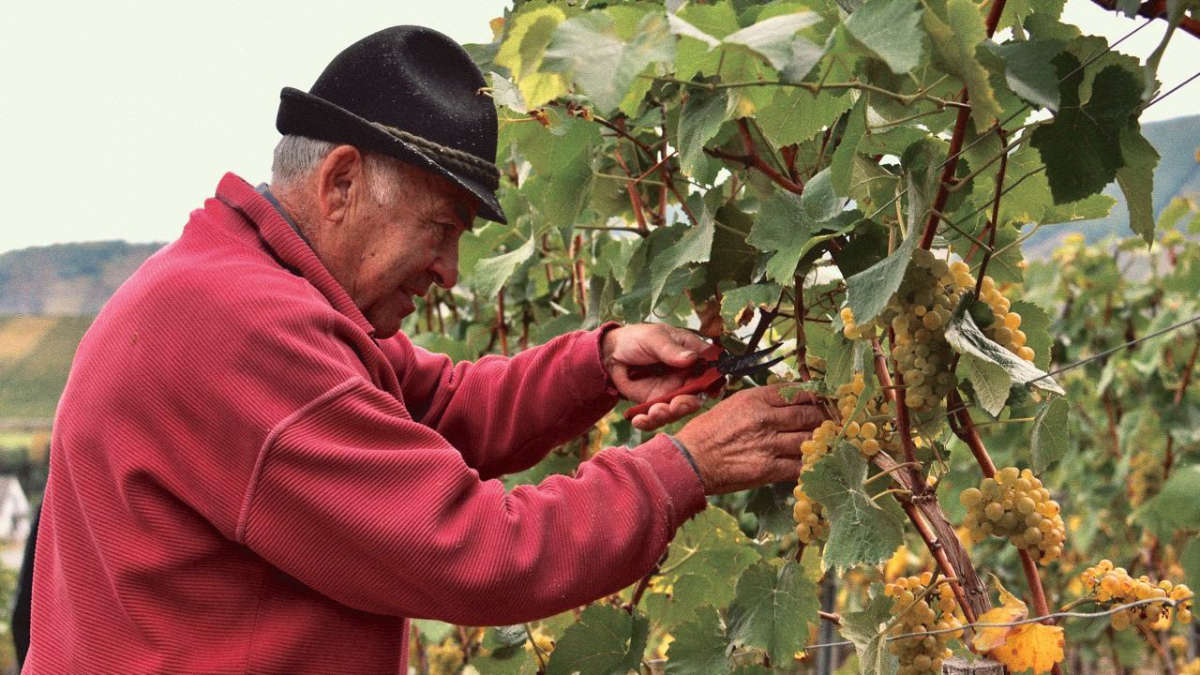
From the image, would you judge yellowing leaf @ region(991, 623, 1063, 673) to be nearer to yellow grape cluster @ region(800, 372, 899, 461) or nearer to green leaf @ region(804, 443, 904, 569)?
green leaf @ region(804, 443, 904, 569)

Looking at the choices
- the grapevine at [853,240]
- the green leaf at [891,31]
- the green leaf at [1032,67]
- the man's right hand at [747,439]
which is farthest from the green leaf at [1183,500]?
the green leaf at [891,31]

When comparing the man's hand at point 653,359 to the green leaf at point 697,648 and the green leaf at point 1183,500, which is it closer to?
the green leaf at point 697,648

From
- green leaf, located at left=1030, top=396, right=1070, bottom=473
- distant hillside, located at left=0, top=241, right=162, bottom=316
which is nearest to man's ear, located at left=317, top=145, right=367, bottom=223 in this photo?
green leaf, located at left=1030, top=396, right=1070, bottom=473

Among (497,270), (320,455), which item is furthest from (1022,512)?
(497,270)

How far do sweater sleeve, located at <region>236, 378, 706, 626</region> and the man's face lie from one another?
1.37 feet

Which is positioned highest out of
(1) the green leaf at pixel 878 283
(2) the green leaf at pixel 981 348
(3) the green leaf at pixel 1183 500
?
(1) the green leaf at pixel 878 283

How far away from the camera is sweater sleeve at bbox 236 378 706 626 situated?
173 centimetres

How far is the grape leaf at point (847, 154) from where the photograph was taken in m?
1.70

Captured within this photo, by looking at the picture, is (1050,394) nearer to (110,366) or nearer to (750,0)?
(750,0)

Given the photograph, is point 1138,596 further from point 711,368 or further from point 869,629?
point 711,368

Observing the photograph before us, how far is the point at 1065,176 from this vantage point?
1.55 metres

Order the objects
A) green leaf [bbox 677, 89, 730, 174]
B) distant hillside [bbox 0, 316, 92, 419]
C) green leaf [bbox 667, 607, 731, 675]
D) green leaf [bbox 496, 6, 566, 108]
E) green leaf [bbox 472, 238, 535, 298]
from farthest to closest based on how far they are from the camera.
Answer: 1. distant hillside [bbox 0, 316, 92, 419]
2. green leaf [bbox 472, 238, 535, 298]
3. green leaf [bbox 667, 607, 731, 675]
4. green leaf [bbox 677, 89, 730, 174]
5. green leaf [bbox 496, 6, 566, 108]

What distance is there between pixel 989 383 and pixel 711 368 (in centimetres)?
60

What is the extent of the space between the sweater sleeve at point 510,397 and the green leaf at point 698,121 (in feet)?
2.72
